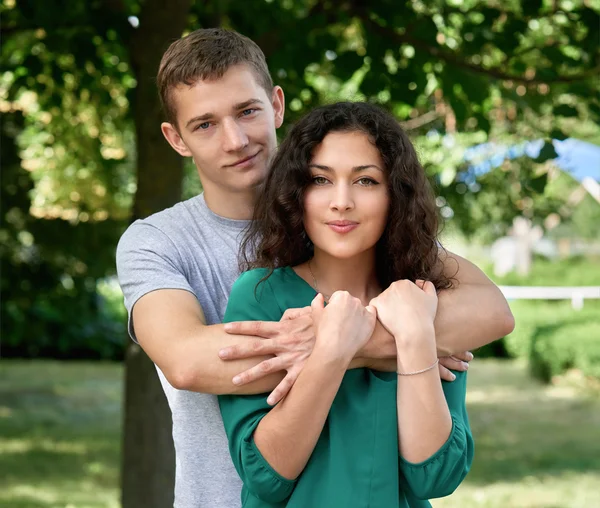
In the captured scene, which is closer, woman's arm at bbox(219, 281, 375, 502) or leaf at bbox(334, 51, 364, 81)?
woman's arm at bbox(219, 281, 375, 502)

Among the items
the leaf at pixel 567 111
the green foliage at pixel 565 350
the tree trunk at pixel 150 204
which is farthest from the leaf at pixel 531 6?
the green foliage at pixel 565 350

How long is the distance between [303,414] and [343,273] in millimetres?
411

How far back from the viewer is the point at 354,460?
192cm

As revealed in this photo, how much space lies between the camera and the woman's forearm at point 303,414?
6.03 ft

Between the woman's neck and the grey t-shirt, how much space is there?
251mm

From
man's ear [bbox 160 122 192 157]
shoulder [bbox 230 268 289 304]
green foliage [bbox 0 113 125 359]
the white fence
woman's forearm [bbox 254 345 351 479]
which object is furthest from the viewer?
the white fence

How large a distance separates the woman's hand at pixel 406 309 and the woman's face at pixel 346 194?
125mm

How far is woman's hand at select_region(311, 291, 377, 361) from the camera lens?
1.87 m

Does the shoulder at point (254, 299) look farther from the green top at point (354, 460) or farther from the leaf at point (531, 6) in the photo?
the leaf at point (531, 6)

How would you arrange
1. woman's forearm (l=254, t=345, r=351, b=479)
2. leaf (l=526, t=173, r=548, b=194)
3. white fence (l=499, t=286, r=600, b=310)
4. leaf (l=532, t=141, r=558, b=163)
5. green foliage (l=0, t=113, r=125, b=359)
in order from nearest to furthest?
woman's forearm (l=254, t=345, r=351, b=479)
leaf (l=532, t=141, r=558, b=163)
leaf (l=526, t=173, r=548, b=194)
green foliage (l=0, t=113, r=125, b=359)
white fence (l=499, t=286, r=600, b=310)

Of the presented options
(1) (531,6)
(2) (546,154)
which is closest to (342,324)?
(2) (546,154)

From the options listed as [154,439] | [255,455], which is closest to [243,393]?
[255,455]

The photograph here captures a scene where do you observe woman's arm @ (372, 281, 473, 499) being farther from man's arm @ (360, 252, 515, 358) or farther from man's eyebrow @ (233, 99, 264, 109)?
man's eyebrow @ (233, 99, 264, 109)

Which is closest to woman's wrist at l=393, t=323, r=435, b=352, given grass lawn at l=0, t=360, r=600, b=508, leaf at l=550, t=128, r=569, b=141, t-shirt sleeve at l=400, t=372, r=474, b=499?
t-shirt sleeve at l=400, t=372, r=474, b=499
